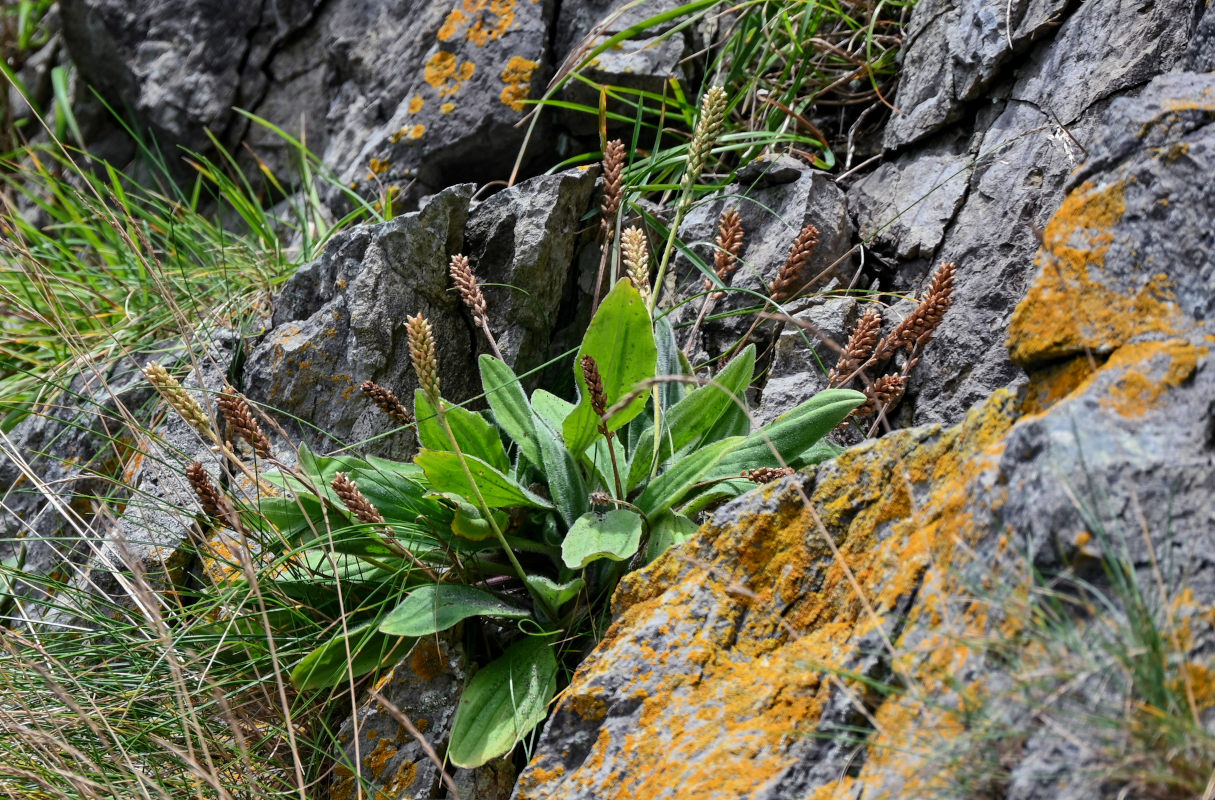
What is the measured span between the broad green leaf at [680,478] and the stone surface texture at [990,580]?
0.28 meters

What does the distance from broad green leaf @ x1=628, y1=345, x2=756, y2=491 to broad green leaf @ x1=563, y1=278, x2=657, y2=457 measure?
10 centimetres

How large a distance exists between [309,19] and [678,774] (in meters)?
4.28

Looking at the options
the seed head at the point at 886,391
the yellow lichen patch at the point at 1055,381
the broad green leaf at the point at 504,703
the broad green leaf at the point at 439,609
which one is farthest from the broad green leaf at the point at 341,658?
the yellow lichen patch at the point at 1055,381

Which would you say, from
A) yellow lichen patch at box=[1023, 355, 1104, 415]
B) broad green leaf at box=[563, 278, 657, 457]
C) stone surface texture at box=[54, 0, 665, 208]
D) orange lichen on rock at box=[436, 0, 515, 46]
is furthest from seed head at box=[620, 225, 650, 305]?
orange lichen on rock at box=[436, 0, 515, 46]

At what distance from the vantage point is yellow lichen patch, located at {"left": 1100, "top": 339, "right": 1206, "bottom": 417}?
4.16 ft

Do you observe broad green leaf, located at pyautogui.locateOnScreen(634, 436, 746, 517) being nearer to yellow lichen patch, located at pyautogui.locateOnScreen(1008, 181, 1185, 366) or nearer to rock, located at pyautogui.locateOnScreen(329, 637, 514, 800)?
rock, located at pyautogui.locateOnScreen(329, 637, 514, 800)

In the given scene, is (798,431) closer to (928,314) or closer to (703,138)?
(928,314)

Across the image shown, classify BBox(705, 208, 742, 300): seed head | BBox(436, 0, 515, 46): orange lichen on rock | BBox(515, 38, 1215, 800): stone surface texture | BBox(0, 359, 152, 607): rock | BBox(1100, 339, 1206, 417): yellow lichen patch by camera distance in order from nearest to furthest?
BBox(515, 38, 1215, 800): stone surface texture < BBox(1100, 339, 1206, 417): yellow lichen patch < BBox(705, 208, 742, 300): seed head < BBox(0, 359, 152, 607): rock < BBox(436, 0, 515, 46): orange lichen on rock

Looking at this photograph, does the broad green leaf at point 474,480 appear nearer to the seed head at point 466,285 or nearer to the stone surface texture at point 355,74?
the seed head at point 466,285

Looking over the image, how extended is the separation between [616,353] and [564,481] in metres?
0.31

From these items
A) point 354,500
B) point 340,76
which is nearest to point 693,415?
point 354,500

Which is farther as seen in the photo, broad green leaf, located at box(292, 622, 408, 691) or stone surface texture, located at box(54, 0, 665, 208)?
stone surface texture, located at box(54, 0, 665, 208)

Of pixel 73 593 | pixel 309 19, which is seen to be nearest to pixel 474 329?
pixel 73 593

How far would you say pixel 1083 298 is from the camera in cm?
145
